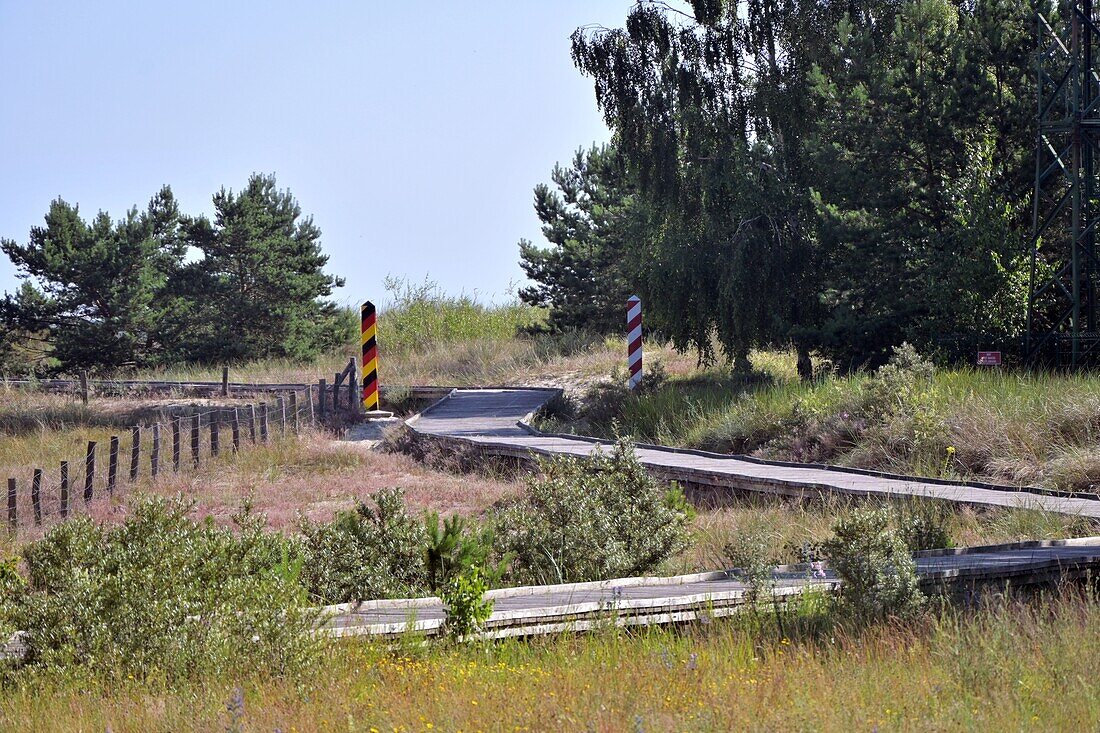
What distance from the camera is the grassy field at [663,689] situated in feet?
15.0

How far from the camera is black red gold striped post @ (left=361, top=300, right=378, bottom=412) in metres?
23.7

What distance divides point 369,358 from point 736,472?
11.7 m

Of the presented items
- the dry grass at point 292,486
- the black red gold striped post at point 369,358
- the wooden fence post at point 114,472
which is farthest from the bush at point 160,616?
the black red gold striped post at point 369,358

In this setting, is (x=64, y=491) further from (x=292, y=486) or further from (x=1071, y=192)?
(x=1071, y=192)

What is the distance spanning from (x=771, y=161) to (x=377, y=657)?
76.8 ft

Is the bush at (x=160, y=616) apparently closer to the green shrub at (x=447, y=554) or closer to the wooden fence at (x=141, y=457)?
the green shrub at (x=447, y=554)

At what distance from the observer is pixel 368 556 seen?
8.78m

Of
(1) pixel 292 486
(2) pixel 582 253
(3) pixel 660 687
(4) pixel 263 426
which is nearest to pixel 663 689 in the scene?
(3) pixel 660 687

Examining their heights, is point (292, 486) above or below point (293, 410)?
below

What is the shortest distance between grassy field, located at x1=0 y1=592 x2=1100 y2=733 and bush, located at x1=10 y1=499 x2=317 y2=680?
15 centimetres

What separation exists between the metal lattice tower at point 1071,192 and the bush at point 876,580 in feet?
46.4

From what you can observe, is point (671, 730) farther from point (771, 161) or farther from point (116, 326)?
point (116, 326)

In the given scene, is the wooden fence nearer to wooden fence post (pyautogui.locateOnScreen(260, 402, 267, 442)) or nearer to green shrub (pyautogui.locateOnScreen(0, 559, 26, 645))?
wooden fence post (pyautogui.locateOnScreen(260, 402, 267, 442))

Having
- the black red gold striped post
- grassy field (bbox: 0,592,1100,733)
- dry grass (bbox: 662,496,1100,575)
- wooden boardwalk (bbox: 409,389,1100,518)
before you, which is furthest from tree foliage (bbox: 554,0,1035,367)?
grassy field (bbox: 0,592,1100,733)
